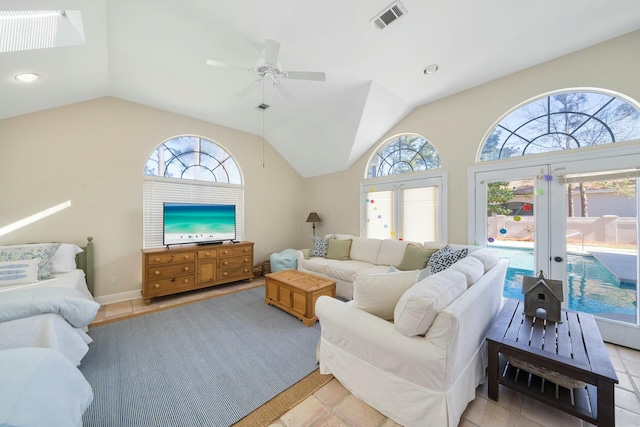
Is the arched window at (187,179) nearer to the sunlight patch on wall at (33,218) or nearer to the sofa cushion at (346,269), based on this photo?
the sunlight patch on wall at (33,218)

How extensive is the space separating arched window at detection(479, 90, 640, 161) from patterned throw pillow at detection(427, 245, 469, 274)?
141cm

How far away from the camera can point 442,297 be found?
4.74 feet

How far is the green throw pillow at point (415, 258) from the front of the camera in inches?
126

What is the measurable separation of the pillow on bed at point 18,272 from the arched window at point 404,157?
4.75 m

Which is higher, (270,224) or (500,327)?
(270,224)

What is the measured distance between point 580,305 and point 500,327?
65.6 inches

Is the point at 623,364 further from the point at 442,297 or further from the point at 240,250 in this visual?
the point at 240,250

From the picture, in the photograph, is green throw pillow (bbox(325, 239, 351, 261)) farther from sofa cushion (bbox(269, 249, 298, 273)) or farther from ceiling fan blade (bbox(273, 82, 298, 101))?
ceiling fan blade (bbox(273, 82, 298, 101))

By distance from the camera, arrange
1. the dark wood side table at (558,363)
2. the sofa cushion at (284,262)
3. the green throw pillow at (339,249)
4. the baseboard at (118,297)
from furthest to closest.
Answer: the sofa cushion at (284,262)
the green throw pillow at (339,249)
the baseboard at (118,297)
the dark wood side table at (558,363)

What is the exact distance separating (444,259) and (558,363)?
4.92ft

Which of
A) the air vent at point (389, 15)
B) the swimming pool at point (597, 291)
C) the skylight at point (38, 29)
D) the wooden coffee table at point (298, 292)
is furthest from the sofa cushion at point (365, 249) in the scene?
the skylight at point (38, 29)

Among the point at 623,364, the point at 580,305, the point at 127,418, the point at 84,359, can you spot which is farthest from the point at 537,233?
the point at 84,359

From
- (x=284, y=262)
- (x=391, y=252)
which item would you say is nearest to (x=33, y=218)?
(x=284, y=262)

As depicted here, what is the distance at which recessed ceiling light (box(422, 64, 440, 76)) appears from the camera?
2.78 metres
